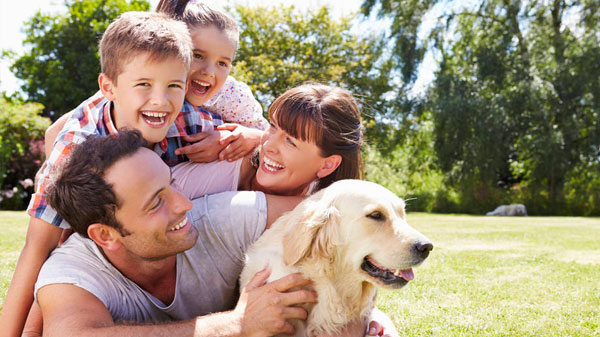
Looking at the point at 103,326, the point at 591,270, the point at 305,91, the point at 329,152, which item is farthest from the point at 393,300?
the point at 591,270

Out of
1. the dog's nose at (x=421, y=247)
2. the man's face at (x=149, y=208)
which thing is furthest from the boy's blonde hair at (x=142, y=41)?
the dog's nose at (x=421, y=247)

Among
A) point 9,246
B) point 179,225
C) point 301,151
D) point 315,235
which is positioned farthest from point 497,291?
point 9,246

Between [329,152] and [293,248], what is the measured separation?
0.87m

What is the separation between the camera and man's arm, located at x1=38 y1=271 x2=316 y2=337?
8.02 ft

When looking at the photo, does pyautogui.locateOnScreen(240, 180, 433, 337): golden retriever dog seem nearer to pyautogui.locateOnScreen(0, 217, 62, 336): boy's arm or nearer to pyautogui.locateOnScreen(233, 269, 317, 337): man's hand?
pyautogui.locateOnScreen(233, 269, 317, 337): man's hand

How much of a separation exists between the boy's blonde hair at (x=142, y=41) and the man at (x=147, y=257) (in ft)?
1.91

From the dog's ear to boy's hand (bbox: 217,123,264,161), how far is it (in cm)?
108

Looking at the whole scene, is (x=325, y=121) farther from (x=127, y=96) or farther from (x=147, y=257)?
(x=147, y=257)

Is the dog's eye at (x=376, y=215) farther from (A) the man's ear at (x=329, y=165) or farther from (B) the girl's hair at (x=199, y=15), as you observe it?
(B) the girl's hair at (x=199, y=15)

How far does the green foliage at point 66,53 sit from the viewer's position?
25.9 m

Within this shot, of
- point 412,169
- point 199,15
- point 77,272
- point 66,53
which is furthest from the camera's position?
point 412,169

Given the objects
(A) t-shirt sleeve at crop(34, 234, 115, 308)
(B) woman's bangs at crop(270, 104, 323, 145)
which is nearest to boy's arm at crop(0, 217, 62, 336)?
(A) t-shirt sleeve at crop(34, 234, 115, 308)

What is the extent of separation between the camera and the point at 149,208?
273cm

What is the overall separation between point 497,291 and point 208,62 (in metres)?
3.87
